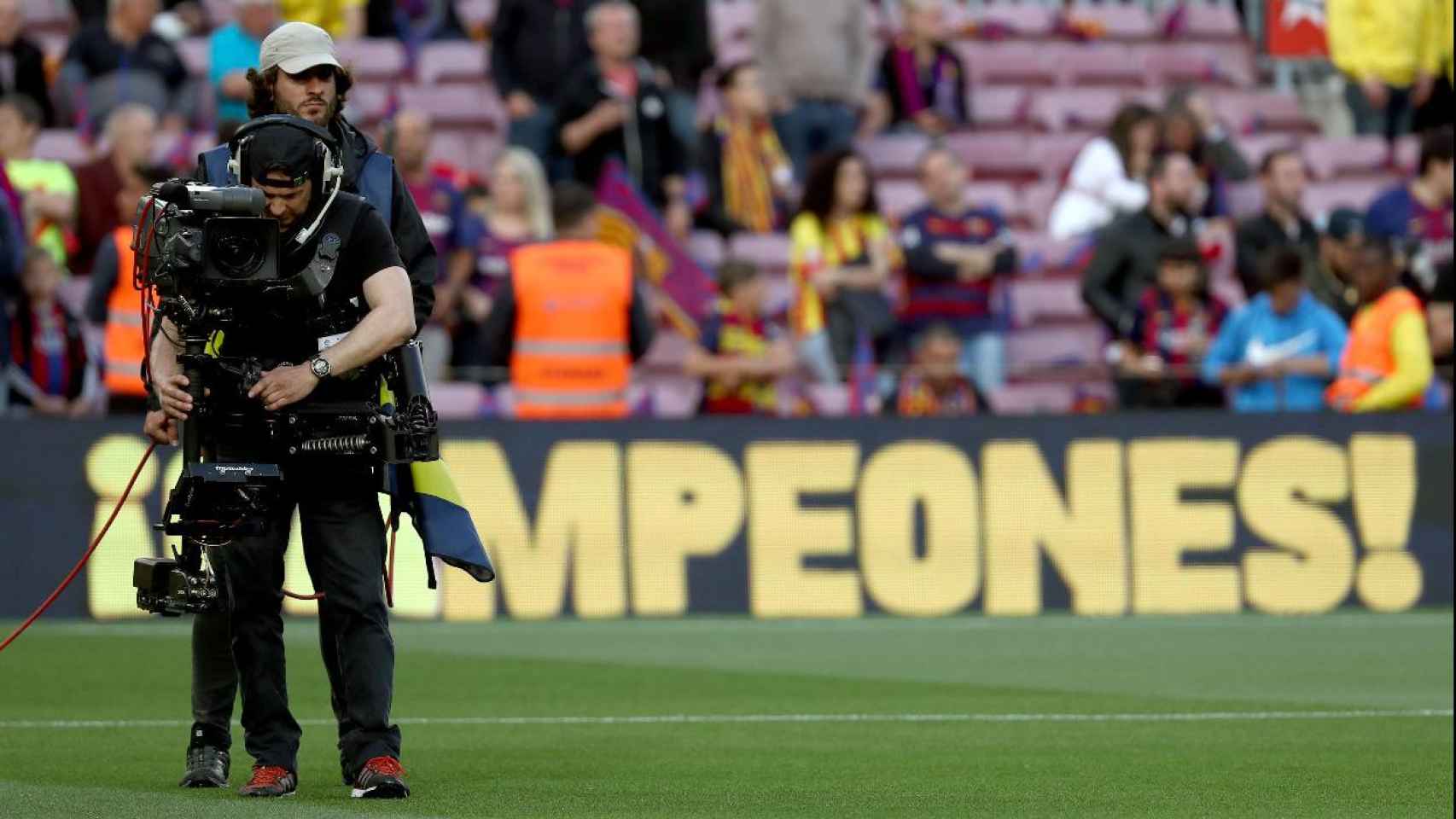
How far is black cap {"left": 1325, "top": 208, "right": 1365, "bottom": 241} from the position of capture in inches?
679

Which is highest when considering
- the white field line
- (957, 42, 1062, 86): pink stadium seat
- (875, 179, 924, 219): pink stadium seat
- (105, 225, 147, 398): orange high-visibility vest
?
(957, 42, 1062, 86): pink stadium seat

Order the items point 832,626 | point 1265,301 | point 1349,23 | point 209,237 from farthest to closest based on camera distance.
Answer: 1. point 1349,23
2. point 1265,301
3. point 832,626
4. point 209,237

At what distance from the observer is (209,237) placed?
24.2ft

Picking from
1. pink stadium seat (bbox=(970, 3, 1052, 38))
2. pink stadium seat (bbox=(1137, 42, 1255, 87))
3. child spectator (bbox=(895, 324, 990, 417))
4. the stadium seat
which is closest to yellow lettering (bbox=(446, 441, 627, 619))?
child spectator (bbox=(895, 324, 990, 417))

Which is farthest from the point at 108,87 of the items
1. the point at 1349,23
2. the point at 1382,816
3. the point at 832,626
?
the point at 1382,816

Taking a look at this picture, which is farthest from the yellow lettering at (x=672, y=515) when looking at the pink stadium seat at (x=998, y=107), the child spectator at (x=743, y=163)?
the pink stadium seat at (x=998, y=107)

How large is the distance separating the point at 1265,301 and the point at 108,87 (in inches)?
288

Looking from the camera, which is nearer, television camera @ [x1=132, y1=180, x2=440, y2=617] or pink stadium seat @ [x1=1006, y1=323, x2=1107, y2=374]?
television camera @ [x1=132, y1=180, x2=440, y2=617]

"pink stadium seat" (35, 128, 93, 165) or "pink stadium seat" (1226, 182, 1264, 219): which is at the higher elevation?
"pink stadium seat" (35, 128, 93, 165)

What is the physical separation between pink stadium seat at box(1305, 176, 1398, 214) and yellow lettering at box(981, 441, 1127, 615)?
219 inches

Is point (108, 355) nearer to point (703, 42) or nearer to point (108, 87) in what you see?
point (108, 87)

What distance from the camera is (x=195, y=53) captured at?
61.7 ft

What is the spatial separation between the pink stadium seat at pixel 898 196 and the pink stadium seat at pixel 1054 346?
4.07ft

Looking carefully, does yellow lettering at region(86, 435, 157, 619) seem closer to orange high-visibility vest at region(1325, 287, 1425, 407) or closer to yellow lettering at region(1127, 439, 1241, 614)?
yellow lettering at region(1127, 439, 1241, 614)
